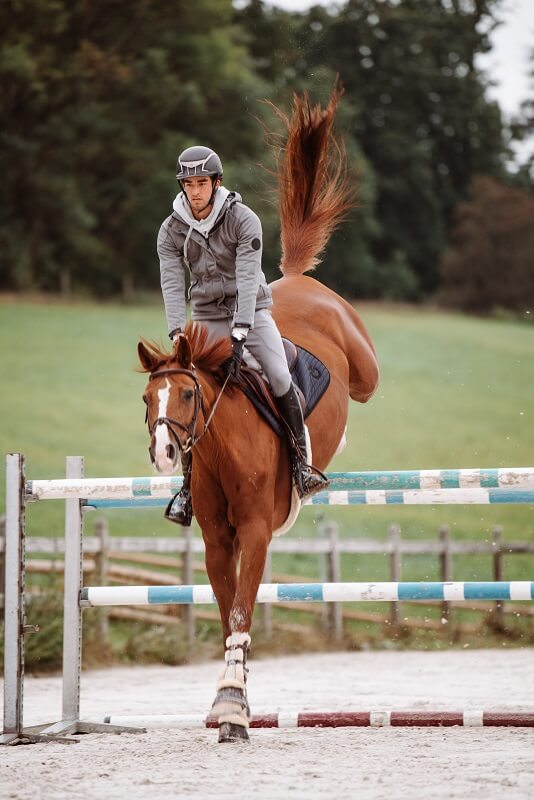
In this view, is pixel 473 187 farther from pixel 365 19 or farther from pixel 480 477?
pixel 480 477

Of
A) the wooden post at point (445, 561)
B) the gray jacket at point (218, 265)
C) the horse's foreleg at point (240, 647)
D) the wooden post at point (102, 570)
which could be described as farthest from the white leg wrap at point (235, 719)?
the wooden post at point (445, 561)

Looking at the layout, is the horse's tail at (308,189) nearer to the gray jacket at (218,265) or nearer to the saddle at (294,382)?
the saddle at (294,382)

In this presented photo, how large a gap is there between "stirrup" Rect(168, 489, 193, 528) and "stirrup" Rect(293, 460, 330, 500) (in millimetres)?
545

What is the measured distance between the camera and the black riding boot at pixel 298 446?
5227 millimetres

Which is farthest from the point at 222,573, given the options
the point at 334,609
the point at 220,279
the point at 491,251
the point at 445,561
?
the point at 491,251

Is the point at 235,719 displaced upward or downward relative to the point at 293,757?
upward

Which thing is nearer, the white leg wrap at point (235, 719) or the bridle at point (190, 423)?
the bridle at point (190, 423)

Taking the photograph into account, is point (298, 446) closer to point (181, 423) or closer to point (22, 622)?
point (181, 423)

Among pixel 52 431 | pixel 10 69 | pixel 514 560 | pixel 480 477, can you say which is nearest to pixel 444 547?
pixel 514 560

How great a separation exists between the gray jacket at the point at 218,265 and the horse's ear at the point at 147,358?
57cm

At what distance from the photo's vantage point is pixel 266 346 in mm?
5227

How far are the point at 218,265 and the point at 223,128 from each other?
2805 centimetres

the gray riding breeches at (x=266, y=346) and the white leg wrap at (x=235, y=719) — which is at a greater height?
the gray riding breeches at (x=266, y=346)

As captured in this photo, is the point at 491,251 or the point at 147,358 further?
the point at 491,251
